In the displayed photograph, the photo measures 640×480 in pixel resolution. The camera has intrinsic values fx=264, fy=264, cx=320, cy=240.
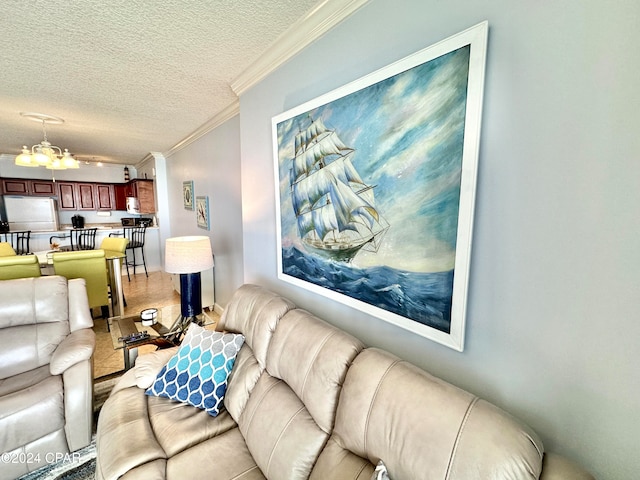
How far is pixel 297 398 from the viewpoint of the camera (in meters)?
1.12

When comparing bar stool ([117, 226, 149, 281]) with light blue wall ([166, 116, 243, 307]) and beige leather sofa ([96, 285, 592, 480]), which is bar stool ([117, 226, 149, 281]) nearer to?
light blue wall ([166, 116, 243, 307])

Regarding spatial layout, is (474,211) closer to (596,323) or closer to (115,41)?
(596,323)

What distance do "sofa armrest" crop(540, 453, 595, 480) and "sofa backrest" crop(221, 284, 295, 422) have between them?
1066 mm

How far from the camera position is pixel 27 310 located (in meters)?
1.78

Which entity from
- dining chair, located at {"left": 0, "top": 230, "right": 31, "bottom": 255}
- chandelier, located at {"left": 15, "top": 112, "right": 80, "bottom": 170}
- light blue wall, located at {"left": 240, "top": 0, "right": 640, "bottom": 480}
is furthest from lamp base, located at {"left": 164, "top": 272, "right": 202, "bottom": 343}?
dining chair, located at {"left": 0, "top": 230, "right": 31, "bottom": 255}

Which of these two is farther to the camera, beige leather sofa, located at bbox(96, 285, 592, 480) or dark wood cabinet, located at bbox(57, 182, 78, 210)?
dark wood cabinet, located at bbox(57, 182, 78, 210)

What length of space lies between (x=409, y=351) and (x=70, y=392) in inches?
74.0

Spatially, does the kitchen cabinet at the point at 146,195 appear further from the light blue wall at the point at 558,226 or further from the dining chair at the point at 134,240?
the light blue wall at the point at 558,226

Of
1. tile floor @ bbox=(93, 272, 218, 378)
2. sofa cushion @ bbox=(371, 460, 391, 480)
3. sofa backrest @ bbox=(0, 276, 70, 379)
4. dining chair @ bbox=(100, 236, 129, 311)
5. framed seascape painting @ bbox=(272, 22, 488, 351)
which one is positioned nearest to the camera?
sofa cushion @ bbox=(371, 460, 391, 480)

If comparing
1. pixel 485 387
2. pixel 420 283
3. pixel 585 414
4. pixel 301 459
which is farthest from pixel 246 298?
pixel 585 414

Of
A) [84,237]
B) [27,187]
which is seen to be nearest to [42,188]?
[27,187]

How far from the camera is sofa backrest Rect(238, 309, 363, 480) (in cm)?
98

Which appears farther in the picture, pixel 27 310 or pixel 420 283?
pixel 27 310

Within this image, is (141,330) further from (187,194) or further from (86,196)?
(86,196)
